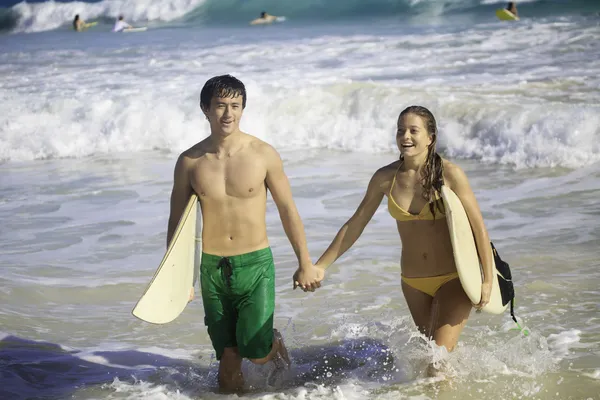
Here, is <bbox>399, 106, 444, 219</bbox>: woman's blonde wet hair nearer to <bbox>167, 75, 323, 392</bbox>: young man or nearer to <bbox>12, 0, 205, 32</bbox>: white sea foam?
<bbox>167, 75, 323, 392</bbox>: young man

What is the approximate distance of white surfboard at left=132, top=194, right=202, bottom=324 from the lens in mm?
4176

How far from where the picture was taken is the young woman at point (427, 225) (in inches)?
165

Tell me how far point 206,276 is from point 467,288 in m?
1.22

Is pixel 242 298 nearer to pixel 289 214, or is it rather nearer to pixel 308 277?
pixel 308 277

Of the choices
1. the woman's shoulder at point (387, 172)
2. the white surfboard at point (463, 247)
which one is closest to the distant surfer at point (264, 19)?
the woman's shoulder at point (387, 172)

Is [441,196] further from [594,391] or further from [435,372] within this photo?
[594,391]

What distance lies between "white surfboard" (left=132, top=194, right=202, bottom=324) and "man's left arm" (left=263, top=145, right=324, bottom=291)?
1.25ft

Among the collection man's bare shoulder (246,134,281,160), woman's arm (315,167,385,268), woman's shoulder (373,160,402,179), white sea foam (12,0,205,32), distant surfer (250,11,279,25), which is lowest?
woman's arm (315,167,385,268)

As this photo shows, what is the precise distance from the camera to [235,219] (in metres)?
4.22

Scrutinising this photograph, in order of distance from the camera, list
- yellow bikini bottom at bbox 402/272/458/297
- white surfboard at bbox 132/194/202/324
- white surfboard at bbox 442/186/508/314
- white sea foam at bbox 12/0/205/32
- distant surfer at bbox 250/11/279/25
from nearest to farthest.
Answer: white surfboard at bbox 442/186/508/314, white surfboard at bbox 132/194/202/324, yellow bikini bottom at bbox 402/272/458/297, distant surfer at bbox 250/11/279/25, white sea foam at bbox 12/0/205/32

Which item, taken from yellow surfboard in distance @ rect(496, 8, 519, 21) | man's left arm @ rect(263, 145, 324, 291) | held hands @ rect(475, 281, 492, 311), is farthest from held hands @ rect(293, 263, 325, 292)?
yellow surfboard in distance @ rect(496, 8, 519, 21)

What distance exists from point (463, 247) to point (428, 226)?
24cm

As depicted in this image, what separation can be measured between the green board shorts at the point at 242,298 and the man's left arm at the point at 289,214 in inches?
5.6

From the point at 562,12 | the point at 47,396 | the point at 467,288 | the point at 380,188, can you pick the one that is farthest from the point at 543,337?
the point at 562,12
